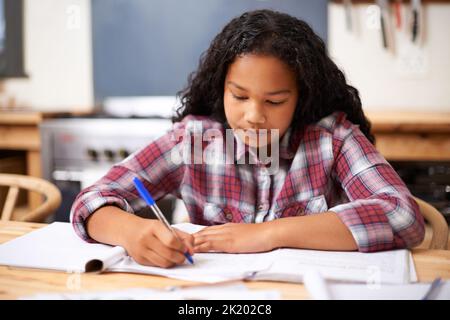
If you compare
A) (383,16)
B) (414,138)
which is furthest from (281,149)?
(383,16)

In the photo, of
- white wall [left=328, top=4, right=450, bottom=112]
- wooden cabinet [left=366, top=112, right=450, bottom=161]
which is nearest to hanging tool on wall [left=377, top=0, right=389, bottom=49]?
white wall [left=328, top=4, right=450, bottom=112]

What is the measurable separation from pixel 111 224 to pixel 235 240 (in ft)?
0.69

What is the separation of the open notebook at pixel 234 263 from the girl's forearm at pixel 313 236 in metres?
0.01

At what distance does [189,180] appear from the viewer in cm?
114

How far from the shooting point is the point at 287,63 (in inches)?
39.8

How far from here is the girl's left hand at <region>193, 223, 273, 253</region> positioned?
824 millimetres

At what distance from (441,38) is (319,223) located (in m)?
1.84

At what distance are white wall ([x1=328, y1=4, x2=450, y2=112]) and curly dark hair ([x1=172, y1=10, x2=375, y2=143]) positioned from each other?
1366 millimetres

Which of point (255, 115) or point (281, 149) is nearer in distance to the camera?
point (255, 115)

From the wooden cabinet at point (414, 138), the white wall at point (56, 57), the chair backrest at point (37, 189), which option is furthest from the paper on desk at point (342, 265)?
the white wall at point (56, 57)

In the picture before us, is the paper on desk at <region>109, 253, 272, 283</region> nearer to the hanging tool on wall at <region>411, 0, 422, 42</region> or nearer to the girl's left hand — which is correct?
the girl's left hand

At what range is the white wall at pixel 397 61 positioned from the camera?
238 cm

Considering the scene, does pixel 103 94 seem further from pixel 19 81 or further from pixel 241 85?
pixel 241 85

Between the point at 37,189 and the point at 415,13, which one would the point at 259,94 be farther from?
the point at 415,13
